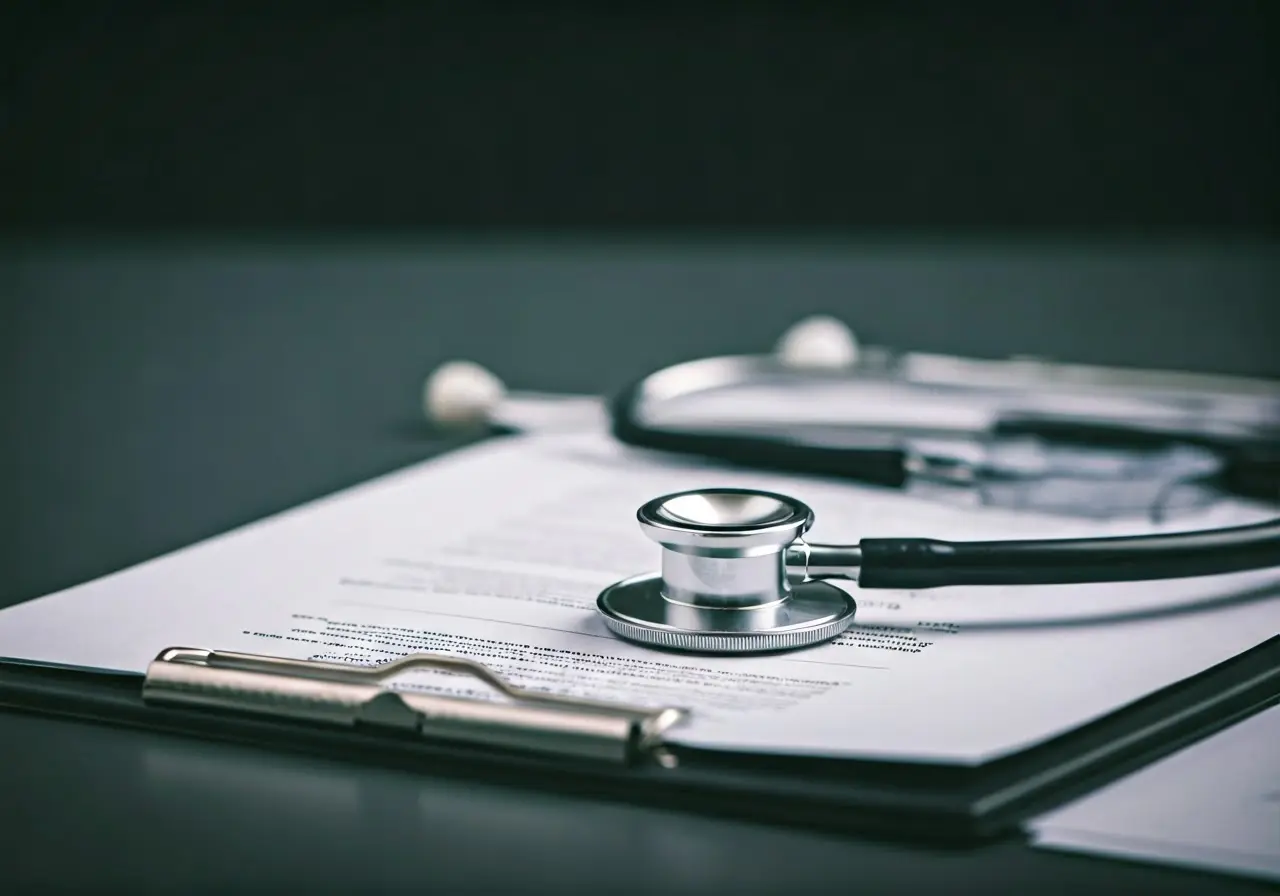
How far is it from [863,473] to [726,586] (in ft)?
1.13

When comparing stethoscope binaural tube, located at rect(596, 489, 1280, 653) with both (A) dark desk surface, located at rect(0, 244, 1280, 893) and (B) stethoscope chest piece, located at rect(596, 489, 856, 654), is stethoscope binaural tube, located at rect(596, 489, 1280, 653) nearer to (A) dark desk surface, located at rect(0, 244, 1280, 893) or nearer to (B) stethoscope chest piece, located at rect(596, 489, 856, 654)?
(B) stethoscope chest piece, located at rect(596, 489, 856, 654)

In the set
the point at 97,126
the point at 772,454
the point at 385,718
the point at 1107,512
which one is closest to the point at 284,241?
the point at 97,126

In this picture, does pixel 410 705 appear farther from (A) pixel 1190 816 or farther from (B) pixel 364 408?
(B) pixel 364 408

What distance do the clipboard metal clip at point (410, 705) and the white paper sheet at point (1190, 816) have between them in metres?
0.14

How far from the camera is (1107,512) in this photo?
3.05 feet

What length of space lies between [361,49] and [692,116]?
55 cm

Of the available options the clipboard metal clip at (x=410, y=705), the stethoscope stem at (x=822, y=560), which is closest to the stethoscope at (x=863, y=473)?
the stethoscope stem at (x=822, y=560)

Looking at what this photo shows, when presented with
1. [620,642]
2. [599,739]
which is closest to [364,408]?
[620,642]

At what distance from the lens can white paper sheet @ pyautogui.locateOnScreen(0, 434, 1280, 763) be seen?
22.8 inches

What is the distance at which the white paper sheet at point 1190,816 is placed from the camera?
0.49 m

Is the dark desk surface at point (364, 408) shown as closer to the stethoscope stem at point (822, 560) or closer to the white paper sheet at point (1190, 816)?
the white paper sheet at point (1190, 816)

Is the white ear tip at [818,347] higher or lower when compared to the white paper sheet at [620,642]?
higher

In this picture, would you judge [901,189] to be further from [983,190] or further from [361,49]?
[361,49]

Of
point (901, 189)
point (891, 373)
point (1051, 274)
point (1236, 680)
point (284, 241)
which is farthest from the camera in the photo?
point (901, 189)
